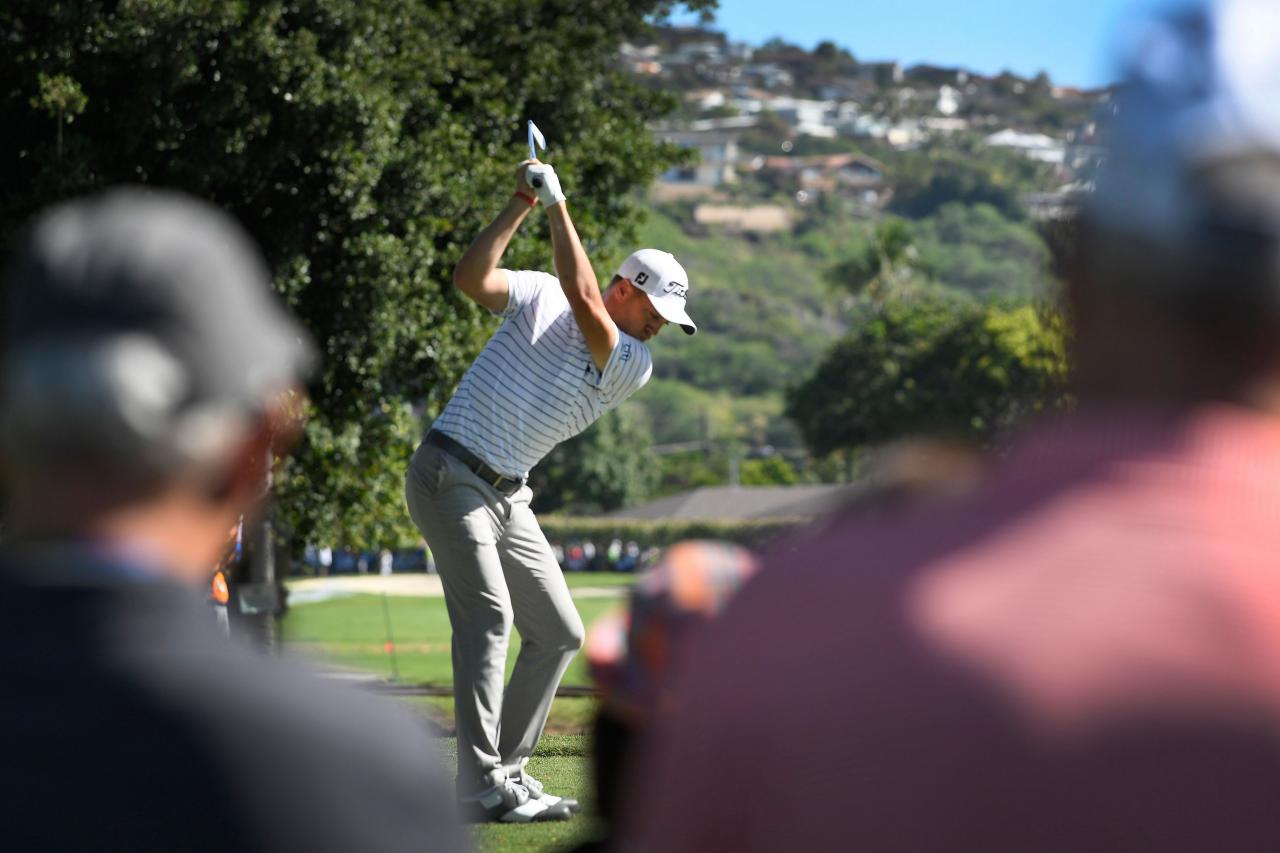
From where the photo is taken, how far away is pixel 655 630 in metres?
2.26

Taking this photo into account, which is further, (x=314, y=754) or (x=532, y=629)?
(x=532, y=629)

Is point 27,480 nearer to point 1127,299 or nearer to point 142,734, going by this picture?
point 142,734

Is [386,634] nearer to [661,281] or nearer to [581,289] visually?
[661,281]

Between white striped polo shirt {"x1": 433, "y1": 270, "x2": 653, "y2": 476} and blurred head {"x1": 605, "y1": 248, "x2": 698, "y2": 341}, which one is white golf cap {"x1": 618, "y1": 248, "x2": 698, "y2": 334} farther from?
white striped polo shirt {"x1": 433, "y1": 270, "x2": 653, "y2": 476}


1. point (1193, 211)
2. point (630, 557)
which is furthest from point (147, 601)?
point (630, 557)

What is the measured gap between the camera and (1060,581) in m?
1.56

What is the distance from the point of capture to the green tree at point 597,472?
4254 inches

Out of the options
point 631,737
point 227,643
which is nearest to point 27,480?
point 227,643

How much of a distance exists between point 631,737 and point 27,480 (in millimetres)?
918

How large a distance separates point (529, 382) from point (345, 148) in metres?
12.1

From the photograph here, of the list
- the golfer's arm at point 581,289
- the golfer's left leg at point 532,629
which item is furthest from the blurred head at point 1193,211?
the golfer's left leg at point 532,629

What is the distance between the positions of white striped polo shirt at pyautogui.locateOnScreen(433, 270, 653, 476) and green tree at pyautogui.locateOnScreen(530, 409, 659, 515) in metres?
98.1

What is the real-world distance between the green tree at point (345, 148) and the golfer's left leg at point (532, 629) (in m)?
11.5

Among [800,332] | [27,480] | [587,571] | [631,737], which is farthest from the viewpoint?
[800,332]
